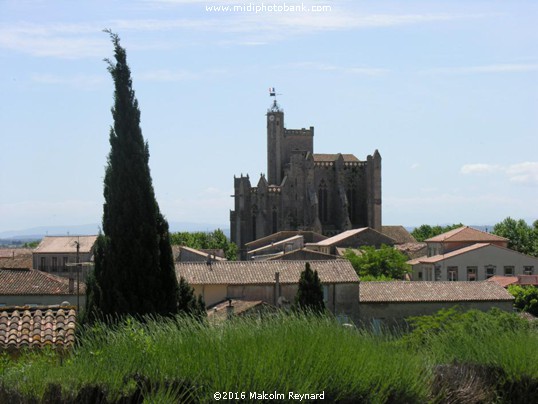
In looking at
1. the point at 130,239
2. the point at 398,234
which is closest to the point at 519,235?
the point at 398,234

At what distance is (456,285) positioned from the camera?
46.3 metres

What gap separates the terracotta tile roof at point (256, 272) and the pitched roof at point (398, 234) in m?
61.8

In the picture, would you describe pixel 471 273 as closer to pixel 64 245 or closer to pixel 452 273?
pixel 452 273

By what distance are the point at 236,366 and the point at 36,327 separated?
812cm

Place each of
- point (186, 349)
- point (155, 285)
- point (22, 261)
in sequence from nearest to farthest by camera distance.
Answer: point (186, 349), point (155, 285), point (22, 261)

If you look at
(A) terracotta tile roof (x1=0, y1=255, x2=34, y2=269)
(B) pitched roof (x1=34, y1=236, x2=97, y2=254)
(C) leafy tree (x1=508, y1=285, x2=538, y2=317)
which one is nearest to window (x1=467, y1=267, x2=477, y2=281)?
(C) leafy tree (x1=508, y1=285, x2=538, y2=317)

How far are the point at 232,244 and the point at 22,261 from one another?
27821mm

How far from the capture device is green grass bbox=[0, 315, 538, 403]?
992 centimetres

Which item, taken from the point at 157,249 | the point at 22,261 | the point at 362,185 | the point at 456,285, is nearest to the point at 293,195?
the point at 362,185

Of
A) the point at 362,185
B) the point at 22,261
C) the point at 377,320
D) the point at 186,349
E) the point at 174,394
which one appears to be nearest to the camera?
the point at 174,394

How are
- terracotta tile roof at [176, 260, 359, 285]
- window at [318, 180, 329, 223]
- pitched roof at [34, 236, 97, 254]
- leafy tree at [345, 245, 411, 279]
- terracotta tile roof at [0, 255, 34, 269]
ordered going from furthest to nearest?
window at [318, 180, 329, 223] → pitched roof at [34, 236, 97, 254] → terracotta tile roof at [0, 255, 34, 269] → leafy tree at [345, 245, 411, 279] → terracotta tile roof at [176, 260, 359, 285]

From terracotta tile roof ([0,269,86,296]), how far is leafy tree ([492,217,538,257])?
5594 centimetres

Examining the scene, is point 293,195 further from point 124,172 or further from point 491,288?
point 124,172

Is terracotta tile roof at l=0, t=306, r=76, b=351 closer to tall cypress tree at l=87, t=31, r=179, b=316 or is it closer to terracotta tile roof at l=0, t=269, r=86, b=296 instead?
tall cypress tree at l=87, t=31, r=179, b=316
